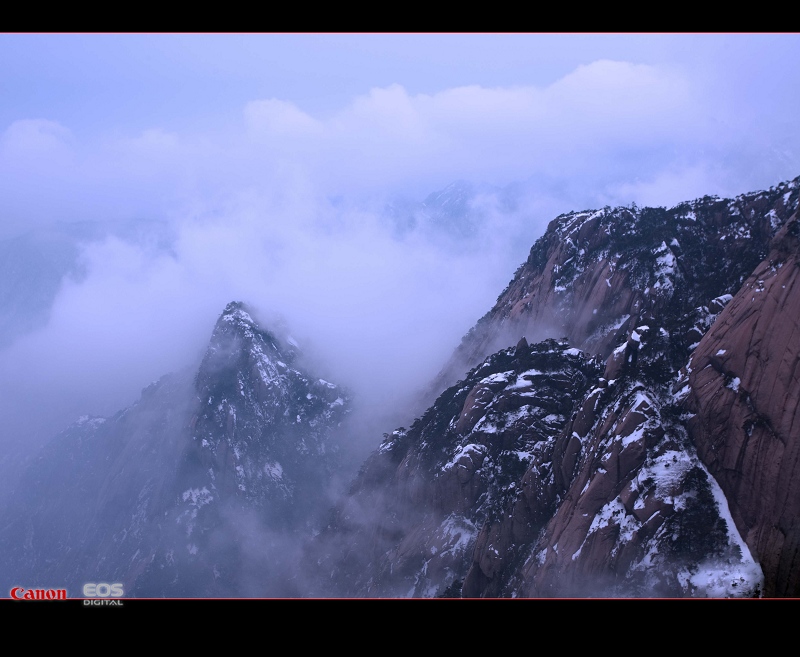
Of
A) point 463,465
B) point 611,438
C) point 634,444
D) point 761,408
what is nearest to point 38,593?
point 634,444

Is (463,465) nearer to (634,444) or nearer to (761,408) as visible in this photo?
(634,444)

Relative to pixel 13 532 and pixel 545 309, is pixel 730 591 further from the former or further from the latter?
pixel 13 532

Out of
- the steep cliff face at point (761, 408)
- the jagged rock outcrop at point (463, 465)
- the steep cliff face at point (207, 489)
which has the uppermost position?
the steep cliff face at point (761, 408)

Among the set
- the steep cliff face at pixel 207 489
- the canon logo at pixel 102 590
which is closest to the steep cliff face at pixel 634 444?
the canon logo at pixel 102 590

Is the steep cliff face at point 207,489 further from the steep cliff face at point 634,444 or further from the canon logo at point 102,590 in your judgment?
the canon logo at point 102,590

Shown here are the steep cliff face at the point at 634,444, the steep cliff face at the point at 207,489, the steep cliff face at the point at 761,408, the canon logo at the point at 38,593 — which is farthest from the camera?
the steep cliff face at the point at 207,489

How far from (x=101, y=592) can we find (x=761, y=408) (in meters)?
29.6

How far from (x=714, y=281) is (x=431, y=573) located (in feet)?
110

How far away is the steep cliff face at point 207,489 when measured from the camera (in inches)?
4943

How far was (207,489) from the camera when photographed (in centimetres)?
14150

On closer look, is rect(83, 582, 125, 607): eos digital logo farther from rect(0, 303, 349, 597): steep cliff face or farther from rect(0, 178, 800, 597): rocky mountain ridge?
rect(0, 303, 349, 597): steep cliff face

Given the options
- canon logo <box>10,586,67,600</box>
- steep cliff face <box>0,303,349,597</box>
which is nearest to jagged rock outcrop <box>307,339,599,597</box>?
canon logo <box>10,586,67,600</box>

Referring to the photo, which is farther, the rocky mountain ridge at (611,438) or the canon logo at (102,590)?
the rocky mountain ridge at (611,438)

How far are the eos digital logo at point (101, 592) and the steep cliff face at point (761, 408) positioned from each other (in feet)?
81.2
